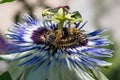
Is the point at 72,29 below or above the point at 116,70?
above

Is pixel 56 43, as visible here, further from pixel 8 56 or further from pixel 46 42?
pixel 8 56

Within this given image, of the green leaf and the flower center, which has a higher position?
the flower center

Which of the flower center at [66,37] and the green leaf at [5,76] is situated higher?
the flower center at [66,37]

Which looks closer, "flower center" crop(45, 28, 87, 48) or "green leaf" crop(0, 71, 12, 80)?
"green leaf" crop(0, 71, 12, 80)

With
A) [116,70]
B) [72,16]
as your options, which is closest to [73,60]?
[72,16]

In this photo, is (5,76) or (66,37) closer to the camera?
(5,76)

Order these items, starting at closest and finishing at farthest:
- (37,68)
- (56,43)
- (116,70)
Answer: (37,68), (56,43), (116,70)

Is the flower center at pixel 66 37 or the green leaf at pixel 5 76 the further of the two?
the flower center at pixel 66 37

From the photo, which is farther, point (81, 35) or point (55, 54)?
point (81, 35)
